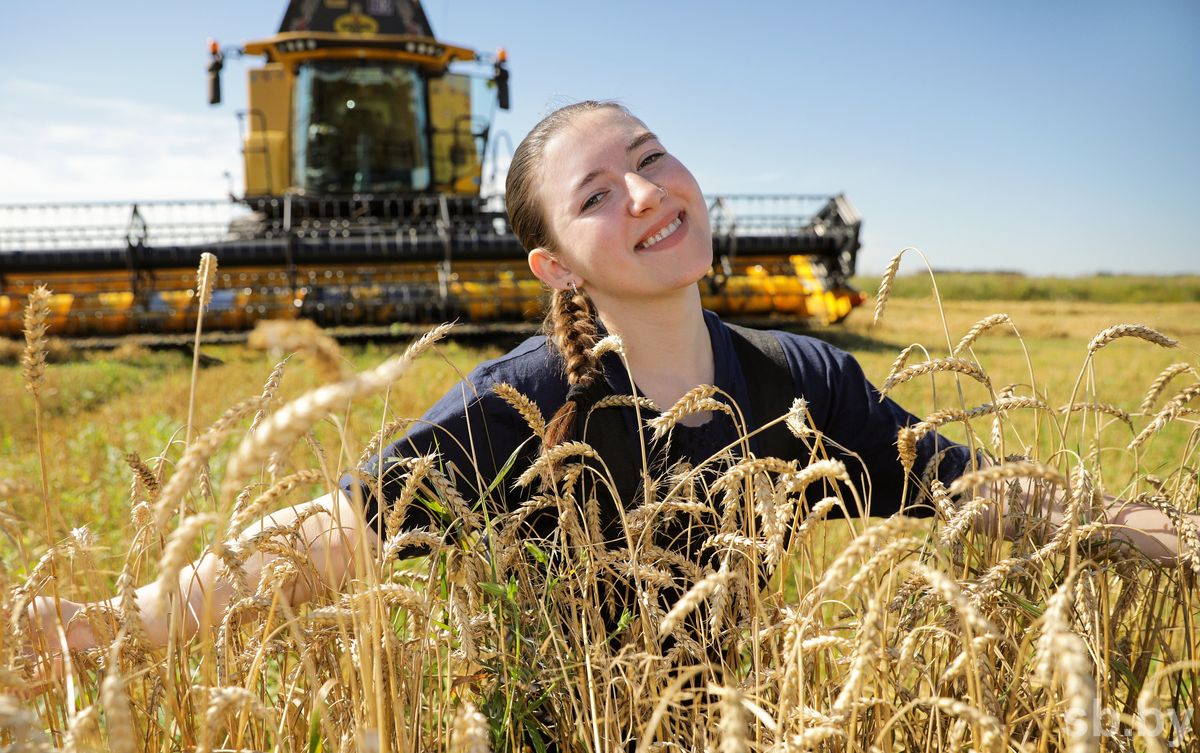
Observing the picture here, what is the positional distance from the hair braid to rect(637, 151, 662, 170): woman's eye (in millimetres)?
329

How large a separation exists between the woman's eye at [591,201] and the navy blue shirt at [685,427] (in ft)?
1.05

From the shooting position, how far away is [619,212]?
205 centimetres

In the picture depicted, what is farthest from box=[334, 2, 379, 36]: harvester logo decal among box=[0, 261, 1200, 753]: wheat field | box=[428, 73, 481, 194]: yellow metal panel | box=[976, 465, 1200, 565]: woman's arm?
box=[976, 465, 1200, 565]: woman's arm

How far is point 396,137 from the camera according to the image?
10.3 meters

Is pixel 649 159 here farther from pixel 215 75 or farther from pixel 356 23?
pixel 356 23

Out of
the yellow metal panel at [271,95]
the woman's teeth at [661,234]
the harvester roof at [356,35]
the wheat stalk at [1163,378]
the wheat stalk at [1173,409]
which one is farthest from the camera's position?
the yellow metal panel at [271,95]

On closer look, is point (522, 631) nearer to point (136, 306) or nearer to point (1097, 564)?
point (1097, 564)

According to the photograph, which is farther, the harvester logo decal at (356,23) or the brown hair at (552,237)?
the harvester logo decal at (356,23)

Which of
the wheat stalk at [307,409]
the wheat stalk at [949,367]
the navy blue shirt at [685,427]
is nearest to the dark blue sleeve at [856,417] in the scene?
the navy blue shirt at [685,427]

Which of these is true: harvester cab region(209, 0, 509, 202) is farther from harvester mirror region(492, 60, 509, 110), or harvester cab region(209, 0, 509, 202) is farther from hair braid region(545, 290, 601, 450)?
hair braid region(545, 290, 601, 450)

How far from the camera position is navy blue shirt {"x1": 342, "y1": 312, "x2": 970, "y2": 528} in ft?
6.34

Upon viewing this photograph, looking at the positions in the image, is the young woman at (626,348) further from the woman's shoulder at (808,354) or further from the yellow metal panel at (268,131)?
the yellow metal panel at (268,131)

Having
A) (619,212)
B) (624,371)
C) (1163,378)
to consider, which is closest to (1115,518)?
(1163,378)

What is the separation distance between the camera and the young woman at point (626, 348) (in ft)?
6.52
